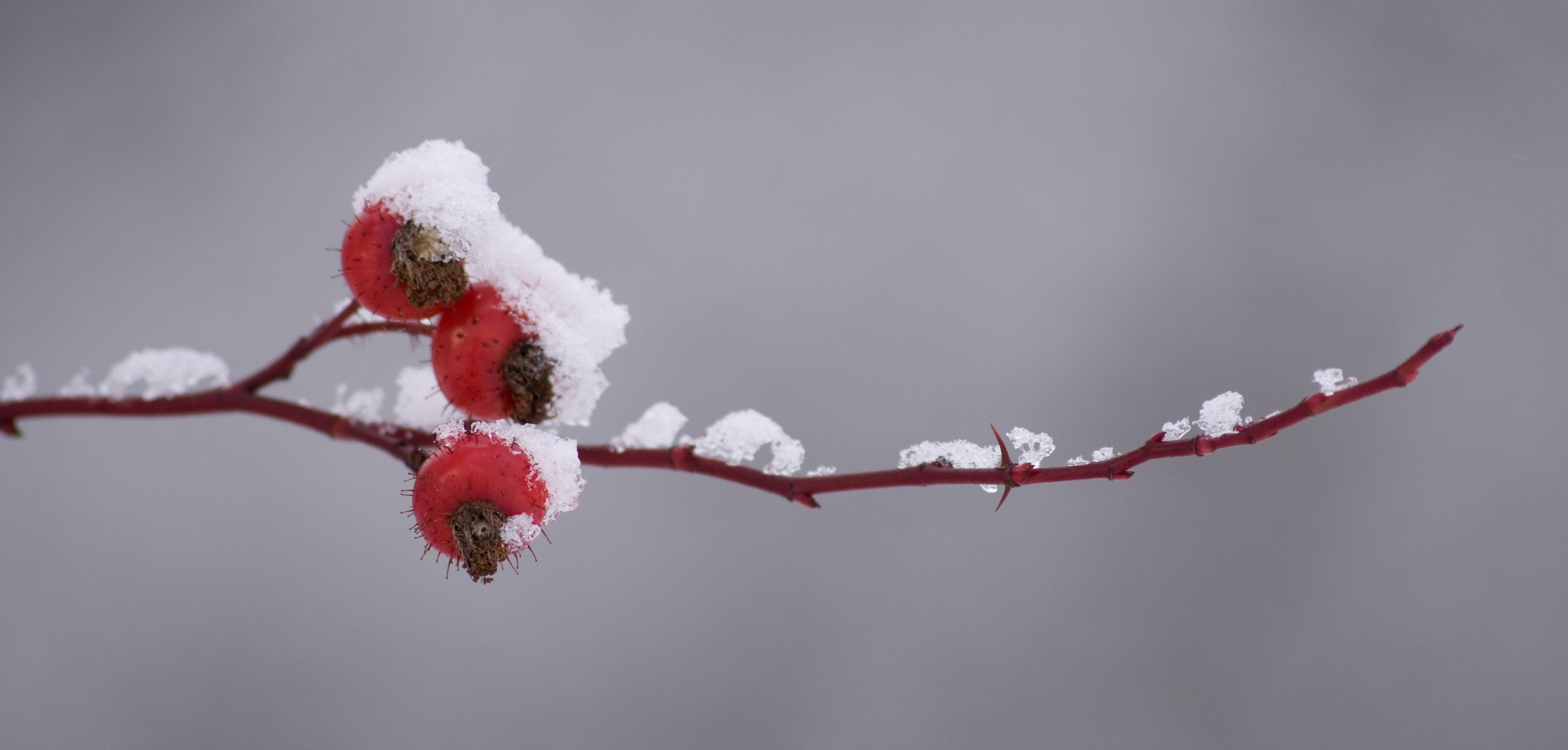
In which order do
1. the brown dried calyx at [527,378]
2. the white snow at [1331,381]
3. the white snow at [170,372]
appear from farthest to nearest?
the white snow at [170,372] → the brown dried calyx at [527,378] → the white snow at [1331,381]

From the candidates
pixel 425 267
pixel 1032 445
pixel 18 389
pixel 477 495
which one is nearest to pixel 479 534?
pixel 477 495

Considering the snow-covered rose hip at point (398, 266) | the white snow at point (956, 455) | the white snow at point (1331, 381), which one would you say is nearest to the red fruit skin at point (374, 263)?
the snow-covered rose hip at point (398, 266)

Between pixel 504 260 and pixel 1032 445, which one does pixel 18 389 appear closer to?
pixel 504 260

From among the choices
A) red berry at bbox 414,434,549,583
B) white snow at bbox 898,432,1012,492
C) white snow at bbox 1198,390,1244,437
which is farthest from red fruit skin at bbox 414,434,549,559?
white snow at bbox 1198,390,1244,437

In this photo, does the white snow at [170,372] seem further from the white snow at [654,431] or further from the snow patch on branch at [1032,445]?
the snow patch on branch at [1032,445]

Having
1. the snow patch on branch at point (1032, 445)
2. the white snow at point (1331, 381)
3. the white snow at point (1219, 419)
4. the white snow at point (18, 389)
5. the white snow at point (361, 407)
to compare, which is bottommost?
the white snow at point (1331, 381)

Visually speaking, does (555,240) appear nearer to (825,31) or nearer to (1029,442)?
(825,31)
